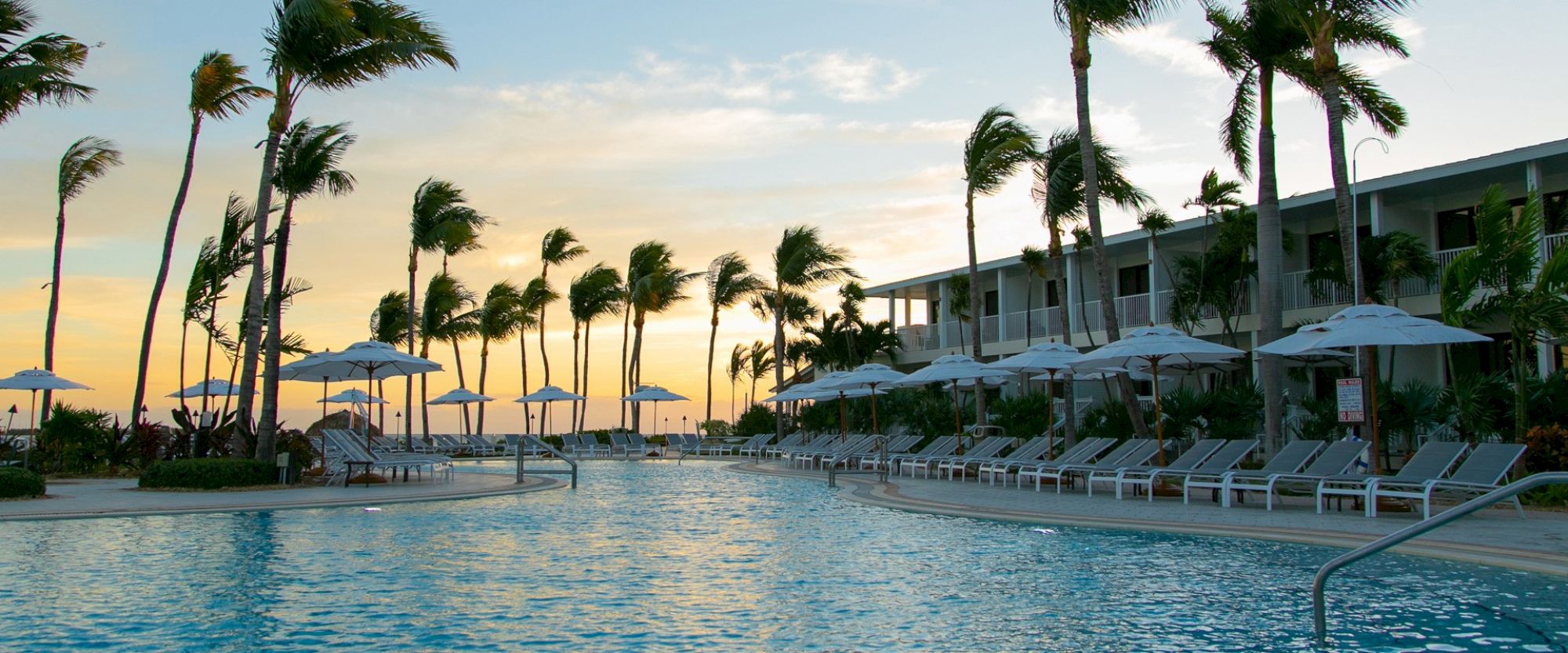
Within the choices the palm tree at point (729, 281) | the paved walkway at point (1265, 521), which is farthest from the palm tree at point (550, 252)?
the paved walkway at point (1265, 521)

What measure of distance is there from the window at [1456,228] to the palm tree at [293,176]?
20474 mm

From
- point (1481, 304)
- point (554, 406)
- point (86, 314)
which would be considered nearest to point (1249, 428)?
point (1481, 304)

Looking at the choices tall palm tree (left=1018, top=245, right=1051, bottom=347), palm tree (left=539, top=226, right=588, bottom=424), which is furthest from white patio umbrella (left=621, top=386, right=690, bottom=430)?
tall palm tree (left=1018, top=245, right=1051, bottom=347)

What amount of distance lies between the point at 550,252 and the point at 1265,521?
33.0m

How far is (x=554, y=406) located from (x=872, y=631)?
38810 mm

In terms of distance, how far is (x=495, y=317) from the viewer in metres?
40.6

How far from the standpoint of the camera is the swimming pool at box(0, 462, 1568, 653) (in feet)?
19.7

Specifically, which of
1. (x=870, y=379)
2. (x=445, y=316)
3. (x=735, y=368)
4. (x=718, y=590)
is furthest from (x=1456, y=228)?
(x=735, y=368)

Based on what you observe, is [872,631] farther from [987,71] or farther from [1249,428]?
[1249,428]

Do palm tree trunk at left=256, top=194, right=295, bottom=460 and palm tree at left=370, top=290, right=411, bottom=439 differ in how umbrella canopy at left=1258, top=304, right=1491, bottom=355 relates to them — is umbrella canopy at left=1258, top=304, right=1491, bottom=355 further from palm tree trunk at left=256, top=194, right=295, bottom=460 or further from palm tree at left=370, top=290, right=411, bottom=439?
palm tree at left=370, top=290, right=411, bottom=439

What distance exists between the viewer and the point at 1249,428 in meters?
18.4

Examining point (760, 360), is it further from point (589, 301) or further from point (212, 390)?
point (212, 390)

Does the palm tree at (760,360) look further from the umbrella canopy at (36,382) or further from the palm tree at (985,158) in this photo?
the umbrella canopy at (36,382)

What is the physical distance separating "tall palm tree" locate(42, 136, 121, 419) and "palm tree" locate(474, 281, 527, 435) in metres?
16.3
